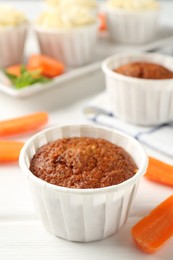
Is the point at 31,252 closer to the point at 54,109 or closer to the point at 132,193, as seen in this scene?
the point at 132,193

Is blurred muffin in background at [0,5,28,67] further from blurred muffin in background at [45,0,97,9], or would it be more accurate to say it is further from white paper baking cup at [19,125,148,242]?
white paper baking cup at [19,125,148,242]

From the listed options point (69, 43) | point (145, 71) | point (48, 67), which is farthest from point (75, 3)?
point (145, 71)

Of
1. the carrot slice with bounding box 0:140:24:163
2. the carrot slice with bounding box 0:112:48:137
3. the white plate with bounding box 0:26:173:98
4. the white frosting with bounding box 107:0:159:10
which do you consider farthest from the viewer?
the white frosting with bounding box 107:0:159:10

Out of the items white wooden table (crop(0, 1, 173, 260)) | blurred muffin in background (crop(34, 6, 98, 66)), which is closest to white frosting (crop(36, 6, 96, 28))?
blurred muffin in background (crop(34, 6, 98, 66))

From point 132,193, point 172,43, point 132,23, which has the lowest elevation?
point 172,43

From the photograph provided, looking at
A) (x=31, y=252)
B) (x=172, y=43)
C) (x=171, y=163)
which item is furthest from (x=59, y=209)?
(x=172, y=43)

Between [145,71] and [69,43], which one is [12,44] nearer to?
[69,43]
